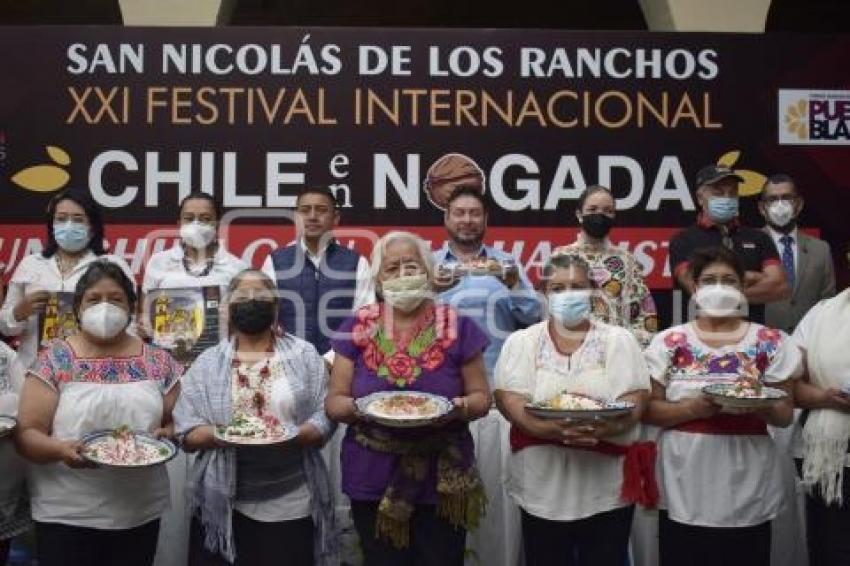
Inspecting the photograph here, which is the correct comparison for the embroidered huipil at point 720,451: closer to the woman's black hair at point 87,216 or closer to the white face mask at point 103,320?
the white face mask at point 103,320

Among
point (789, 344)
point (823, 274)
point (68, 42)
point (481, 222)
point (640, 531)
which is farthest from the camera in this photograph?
point (68, 42)

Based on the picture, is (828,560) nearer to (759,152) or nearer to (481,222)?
(481,222)

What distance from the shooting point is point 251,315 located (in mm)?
3965

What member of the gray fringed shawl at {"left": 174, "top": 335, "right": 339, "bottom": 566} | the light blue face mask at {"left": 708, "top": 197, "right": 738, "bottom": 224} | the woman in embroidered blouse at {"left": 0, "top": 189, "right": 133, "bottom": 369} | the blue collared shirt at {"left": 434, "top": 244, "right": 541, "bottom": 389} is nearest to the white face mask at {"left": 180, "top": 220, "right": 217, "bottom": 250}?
the woman in embroidered blouse at {"left": 0, "top": 189, "right": 133, "bottom": 369}

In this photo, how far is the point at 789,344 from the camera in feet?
13.6

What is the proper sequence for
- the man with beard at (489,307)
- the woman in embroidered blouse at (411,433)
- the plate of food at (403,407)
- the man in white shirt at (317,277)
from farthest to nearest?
the man in white shirt at (317,277) → the man with beard at (489,307) → the woman in embroidered blouse at (411,433) → the plate of food at (403,407)

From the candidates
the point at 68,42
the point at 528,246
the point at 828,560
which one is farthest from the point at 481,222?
the point at 68,42

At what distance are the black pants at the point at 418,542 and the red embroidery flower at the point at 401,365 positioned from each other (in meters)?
0.49

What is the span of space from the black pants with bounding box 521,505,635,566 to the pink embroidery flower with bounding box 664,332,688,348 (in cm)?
67

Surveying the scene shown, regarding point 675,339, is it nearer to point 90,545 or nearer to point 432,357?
point 432,357

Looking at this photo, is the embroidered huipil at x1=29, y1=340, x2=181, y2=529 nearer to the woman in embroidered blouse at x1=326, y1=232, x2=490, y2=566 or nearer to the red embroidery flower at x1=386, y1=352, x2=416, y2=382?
the woman in embroidered blouse at x1=326, y1=232, x2=490, y2=566

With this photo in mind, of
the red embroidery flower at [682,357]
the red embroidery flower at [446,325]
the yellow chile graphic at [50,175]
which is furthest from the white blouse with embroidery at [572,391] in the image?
the yellow chile graphic at [50,175]

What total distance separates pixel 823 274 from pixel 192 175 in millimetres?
4229

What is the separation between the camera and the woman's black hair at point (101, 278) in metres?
3.97
